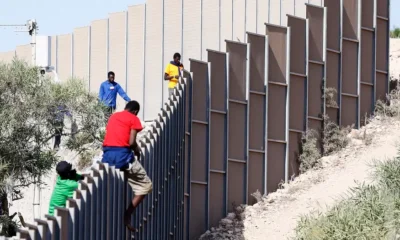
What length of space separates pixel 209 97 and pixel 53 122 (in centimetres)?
310

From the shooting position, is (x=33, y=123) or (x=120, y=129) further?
(x=33, y=123)

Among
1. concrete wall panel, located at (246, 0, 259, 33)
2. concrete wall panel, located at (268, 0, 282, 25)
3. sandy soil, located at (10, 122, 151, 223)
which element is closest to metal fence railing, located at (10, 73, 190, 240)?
sandy soil, located at (10, 122, 151, 223)

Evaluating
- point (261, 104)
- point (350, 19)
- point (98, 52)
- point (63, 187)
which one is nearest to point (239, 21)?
point (350, 19)

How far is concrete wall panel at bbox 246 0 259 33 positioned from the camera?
3247cm

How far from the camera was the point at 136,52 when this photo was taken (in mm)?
33719

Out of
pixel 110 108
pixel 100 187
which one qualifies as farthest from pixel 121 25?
pixel 100 187

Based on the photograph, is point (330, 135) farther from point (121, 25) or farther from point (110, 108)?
point (121, 25)

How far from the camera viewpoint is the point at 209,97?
87.4 feet

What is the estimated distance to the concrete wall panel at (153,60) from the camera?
3284 cm

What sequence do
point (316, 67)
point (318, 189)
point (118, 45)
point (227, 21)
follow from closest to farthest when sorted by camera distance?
point (318, 189), point (316, 67), point (227, 21), point (118, 45)

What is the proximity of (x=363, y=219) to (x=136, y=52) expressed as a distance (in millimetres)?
12653

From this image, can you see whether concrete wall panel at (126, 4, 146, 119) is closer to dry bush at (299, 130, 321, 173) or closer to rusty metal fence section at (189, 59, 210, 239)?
dry bush at (299, 130, 321, 173)

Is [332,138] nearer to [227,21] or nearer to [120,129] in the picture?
[227,21]

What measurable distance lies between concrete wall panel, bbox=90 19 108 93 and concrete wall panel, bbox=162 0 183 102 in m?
1.54
